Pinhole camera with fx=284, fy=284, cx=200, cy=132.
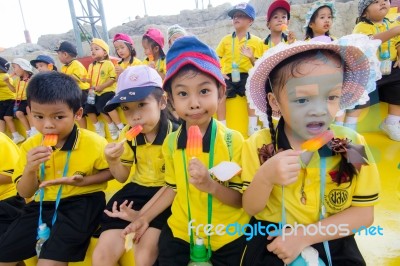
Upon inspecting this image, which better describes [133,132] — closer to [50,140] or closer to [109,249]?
[50,140]

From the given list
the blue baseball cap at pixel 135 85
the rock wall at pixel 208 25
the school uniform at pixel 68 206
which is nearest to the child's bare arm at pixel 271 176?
the blue baseball cap at pixel 135 85

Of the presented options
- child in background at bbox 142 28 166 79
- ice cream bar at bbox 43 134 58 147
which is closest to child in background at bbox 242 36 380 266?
ice cream bar at bbox 43 134 58 147

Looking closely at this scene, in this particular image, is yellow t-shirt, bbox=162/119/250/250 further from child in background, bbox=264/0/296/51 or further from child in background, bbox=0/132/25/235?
child in background, bbox=264/0/296/51

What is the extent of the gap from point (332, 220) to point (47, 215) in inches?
62.1

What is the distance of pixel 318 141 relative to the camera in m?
1.01

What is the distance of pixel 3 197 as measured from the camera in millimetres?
1971

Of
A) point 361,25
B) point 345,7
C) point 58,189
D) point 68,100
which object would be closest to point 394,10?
point 361,25

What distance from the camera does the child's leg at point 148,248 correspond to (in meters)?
1.47

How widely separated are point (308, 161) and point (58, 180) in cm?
139

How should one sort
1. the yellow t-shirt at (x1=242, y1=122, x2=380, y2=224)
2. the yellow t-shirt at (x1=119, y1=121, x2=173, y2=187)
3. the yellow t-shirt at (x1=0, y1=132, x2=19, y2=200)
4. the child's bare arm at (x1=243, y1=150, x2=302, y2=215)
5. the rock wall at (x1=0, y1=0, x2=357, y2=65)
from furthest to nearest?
1. the rock wall at (x1=0, y1=0, x2=357, y2=65)
2. the yellow t-shirt at (x1=0, y1=132, x2=19, y2=200)
3. the yellow t-shirt at (x1=119, y1=121, x2=173, y2=187)
4. the yellow t-shirt at (x1=242, y1=122, x2=380, y2=224)
5. the child's bare arm at (x1=243, y1=150, x2=302, y2=215)

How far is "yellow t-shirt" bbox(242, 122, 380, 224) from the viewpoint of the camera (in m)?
1.11

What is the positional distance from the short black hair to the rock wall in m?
8.26

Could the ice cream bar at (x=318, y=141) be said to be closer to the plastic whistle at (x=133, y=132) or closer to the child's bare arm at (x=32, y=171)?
the plastic whistle at (x=133, y=132)

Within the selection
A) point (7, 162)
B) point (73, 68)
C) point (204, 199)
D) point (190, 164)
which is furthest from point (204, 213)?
point (73, 68)
